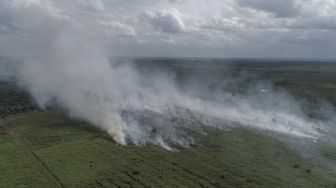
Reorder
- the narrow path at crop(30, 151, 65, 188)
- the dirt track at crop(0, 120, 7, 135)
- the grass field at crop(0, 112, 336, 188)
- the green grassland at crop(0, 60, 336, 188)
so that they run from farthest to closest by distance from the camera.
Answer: the dirt track at crop(0, 120, 7, 135) → the narrow path at crop(30, 151, 65, 188) → the green grassland at crop(0, 60, 336, 188) → the grass field at crop(0, 112, 336, 188)

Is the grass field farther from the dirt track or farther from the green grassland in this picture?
the dirt track

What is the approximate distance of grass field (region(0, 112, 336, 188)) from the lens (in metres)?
80.8

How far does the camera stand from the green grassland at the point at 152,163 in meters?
80.9

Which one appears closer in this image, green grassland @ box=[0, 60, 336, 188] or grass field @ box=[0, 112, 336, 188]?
grass field @ box=[0, 112, 336, 188]

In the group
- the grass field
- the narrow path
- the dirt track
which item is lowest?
the dirt track

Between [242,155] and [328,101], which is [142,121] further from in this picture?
[328,101]

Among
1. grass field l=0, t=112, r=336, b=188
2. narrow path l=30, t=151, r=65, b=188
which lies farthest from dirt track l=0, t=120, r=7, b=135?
narrow path l=30, t=151, r=65, b=188

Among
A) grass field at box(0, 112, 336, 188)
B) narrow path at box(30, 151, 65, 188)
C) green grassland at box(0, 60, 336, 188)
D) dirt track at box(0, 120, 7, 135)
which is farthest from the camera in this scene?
dirt track at box(0, 120, 7, 135)

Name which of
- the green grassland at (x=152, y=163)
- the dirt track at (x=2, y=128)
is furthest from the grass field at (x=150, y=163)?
the dirt track at (x=2, y=128)

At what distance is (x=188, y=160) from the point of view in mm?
94062

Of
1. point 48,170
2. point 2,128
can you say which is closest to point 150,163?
point 48,170

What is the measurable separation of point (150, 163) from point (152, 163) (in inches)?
19.5

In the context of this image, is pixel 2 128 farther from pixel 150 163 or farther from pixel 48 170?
pixel 150 163

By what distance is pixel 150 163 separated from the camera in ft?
301
